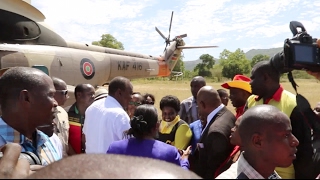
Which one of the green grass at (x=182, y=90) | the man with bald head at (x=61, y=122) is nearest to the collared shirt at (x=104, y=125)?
the man with bald head at (x=61, y=122)

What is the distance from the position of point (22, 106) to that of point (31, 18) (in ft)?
18.7

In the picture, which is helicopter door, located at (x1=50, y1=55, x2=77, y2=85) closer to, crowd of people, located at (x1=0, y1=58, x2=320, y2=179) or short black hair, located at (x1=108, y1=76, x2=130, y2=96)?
crowd of people, located at (x1=0, y1=58, x2=320, y2=179)

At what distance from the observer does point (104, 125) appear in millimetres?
3480

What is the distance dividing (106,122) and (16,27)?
4458mm

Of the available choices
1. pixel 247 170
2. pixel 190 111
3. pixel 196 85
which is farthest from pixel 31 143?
pixel 196 85

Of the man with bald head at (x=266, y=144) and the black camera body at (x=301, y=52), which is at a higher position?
the black camera body at (x=301, y=52)

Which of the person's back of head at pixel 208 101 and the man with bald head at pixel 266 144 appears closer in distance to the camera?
the man with bald head at pixel 266 144

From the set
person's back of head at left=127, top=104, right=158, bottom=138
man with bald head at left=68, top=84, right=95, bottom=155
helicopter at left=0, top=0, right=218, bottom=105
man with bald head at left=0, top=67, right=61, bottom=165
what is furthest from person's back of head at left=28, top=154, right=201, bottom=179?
helicopter at left=0, top=0, right=218, bottom=105

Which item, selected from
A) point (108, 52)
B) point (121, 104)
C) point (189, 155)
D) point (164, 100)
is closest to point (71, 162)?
point (189, 155)

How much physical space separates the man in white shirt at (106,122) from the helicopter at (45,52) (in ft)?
10.6

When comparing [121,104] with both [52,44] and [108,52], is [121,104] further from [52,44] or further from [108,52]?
[108,52]

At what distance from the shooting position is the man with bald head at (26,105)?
6.75 feet

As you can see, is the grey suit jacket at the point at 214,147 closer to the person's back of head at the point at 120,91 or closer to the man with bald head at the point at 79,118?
the person's back of head at the point at 120,91

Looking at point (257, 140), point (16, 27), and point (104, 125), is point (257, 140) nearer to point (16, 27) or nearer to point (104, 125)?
point (104, 125)
